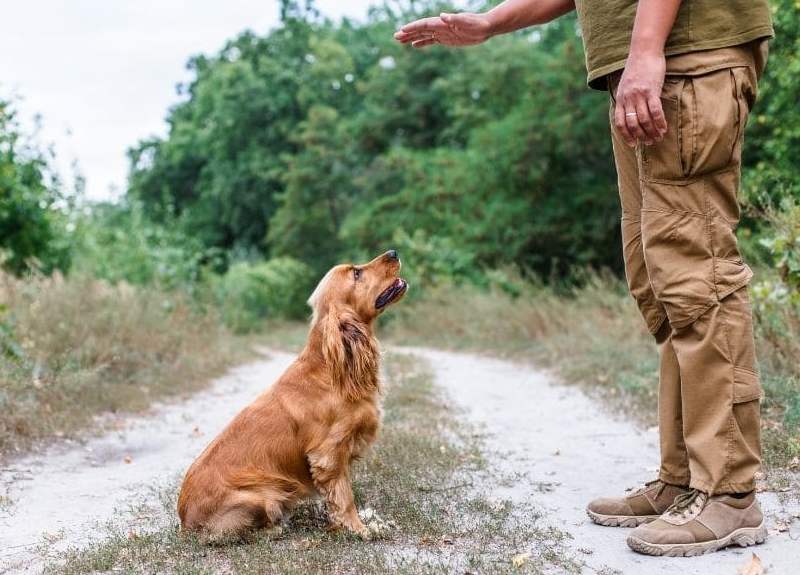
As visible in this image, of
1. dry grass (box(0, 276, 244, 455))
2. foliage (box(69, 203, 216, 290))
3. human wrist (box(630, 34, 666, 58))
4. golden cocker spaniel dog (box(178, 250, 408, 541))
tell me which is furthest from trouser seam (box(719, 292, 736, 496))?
foliage (box(69, 203, 216, 290))

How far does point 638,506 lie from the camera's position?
3584mm

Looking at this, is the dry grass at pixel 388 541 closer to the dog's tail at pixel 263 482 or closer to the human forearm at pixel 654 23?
the dog's tail at pixel 263 482

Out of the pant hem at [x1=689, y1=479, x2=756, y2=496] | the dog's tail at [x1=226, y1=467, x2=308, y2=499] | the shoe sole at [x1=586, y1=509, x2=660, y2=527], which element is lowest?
the shoe sole at [x1=586, y1=509, x2=660, y2=527]

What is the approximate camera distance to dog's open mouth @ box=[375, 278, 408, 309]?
4227mm

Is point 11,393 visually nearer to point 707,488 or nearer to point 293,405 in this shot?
point 293,405

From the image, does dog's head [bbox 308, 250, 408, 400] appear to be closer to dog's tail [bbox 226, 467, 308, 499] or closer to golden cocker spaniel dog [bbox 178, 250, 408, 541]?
golden cocker spaniel dog [bbox 178, 250, 408, 541]

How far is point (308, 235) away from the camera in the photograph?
30562 mm

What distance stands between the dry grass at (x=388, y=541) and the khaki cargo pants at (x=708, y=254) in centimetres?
76

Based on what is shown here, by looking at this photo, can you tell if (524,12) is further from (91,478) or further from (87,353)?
(87,353)

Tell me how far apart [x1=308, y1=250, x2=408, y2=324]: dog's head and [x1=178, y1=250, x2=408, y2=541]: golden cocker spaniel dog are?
0.05 ft

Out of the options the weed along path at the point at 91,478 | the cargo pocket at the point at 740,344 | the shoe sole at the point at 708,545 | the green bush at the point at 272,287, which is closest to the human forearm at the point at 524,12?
the cargo pocket at the point at 740,344

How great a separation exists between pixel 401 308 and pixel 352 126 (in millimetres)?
11831

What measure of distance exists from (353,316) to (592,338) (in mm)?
6970

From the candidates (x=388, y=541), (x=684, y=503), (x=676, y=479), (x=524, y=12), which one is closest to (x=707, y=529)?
(x=684, y=503)
